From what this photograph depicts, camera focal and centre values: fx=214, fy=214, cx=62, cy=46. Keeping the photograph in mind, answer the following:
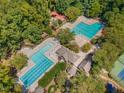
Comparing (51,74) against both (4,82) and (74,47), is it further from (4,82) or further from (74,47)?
(4,82)

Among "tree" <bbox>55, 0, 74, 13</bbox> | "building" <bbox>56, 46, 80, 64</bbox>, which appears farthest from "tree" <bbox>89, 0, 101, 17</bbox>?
"building" <bbox>56, 46, 80, 64</bbox>

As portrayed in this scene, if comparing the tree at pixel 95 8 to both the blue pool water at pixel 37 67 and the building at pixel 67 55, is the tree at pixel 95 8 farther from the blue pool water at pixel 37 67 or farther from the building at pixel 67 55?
the blue pool water at pixel 37 67

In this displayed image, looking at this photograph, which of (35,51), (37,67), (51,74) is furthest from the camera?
(35,51)

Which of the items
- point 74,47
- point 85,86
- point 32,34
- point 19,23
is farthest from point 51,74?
point 19,23

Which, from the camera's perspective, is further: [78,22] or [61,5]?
[78,22]

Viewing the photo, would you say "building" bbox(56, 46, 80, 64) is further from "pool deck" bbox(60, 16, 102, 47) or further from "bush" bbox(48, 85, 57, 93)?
"bush" bbox(48, 85, 57, 93)

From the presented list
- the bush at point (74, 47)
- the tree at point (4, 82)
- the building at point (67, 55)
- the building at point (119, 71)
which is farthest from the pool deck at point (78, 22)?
the tree at point (4, 82)

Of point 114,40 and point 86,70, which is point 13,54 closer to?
point 86,70
